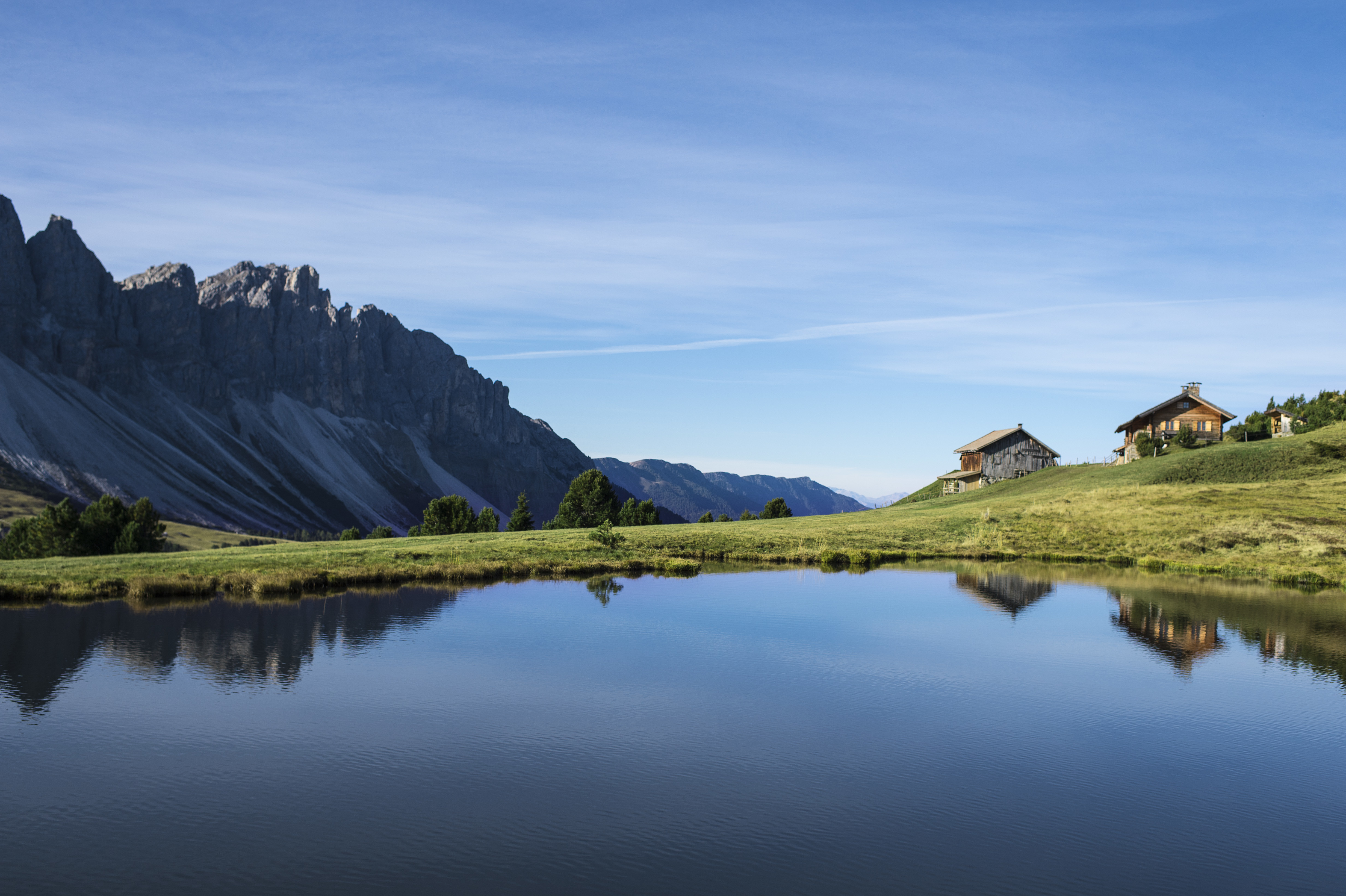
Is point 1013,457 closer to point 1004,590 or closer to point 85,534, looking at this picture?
point 1004,590

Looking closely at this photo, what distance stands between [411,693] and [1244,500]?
248ft

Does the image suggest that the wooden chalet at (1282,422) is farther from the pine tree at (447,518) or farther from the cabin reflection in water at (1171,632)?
the pine tree at (447,518)

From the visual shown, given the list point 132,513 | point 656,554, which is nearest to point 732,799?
point 656,554

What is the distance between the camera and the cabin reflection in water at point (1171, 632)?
1494 inches

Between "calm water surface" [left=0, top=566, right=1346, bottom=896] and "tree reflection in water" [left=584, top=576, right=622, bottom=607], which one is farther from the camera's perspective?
"tree reflection in water" [left=584, top=576, right=622, bottom=607]

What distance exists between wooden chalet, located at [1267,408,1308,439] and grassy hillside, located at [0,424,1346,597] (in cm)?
1821

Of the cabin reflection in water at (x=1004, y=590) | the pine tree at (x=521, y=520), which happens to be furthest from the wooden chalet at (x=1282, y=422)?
the pine tree at (x=521, y=520)

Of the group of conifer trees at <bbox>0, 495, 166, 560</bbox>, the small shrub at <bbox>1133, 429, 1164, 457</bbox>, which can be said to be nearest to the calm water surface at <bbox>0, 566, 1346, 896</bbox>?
the group of conifer trees at <bbox>0, 495, 166, 560</bbox>

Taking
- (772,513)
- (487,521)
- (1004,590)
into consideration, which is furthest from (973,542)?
(487,521)

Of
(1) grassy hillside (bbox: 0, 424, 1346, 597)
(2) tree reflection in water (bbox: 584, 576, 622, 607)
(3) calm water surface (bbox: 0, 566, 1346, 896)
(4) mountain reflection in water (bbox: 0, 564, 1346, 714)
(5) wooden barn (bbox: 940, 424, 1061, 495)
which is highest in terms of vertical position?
(5) wooden barn (bbox: 940, 424, 1061, 495)

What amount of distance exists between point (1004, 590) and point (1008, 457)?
7584 cm

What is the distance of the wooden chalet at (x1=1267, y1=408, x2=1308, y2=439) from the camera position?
12394 centimetres

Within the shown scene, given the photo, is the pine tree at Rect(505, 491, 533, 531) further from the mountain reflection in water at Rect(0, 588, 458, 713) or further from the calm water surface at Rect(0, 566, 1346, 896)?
the calm water surface at Rect(0, 566, 1346, 896)

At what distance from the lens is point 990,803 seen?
808 inches
